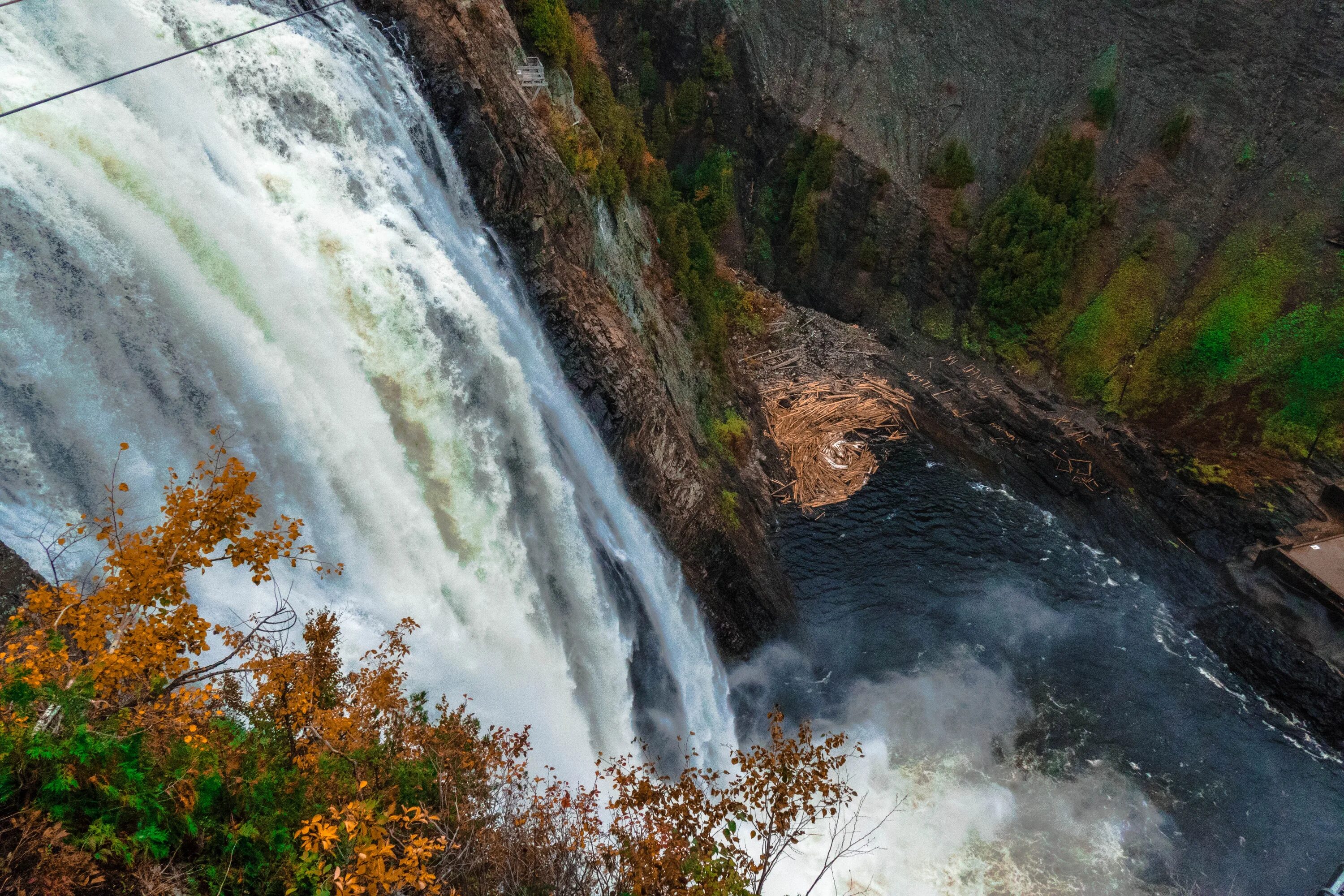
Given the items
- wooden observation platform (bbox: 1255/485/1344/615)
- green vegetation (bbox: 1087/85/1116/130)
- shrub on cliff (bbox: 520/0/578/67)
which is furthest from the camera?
green vegetation (bbox: 1087/85/1116/130)

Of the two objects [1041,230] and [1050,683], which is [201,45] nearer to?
[1050,683]

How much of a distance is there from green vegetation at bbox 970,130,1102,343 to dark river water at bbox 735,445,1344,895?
7.39 metres

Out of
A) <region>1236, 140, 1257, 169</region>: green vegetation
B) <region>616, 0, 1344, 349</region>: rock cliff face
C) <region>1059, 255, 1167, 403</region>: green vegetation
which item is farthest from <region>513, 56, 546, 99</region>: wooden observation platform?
<region>1236, 140, 1257, 169</region>: green vegetation

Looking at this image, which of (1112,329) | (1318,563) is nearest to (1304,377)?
(1112,329)

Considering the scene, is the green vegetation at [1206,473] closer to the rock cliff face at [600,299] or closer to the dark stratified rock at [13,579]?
the rock cliff face at [600,299]

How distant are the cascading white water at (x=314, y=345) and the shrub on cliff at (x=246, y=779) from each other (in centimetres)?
270

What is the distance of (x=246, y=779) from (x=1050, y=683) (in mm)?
18782

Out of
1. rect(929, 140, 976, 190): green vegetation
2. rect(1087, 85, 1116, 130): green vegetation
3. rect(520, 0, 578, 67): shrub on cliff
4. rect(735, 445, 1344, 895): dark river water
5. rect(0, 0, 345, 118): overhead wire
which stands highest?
rect(0, 0, 345, 118): overhead wire

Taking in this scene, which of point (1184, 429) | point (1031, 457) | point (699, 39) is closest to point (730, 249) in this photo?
point (699, 39)

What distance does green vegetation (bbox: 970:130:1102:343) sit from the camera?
27.3 meters

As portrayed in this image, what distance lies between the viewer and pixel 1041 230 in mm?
27375

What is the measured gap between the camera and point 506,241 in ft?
59.7

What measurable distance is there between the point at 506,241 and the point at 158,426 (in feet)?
27.4

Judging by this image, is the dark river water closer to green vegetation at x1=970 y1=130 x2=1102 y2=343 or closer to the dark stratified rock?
green vegetation at x1=970 y1=130 x2=1102 y2=343
